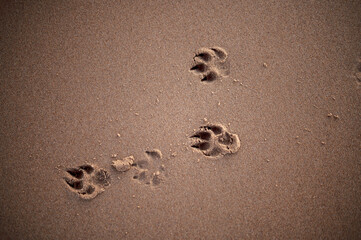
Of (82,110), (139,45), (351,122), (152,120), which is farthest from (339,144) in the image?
(82,110)

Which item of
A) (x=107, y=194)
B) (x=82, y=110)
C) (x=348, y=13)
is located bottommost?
(x=107, y=194)

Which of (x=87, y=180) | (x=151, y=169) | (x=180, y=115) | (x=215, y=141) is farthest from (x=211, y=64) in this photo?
(x=87, y=180)

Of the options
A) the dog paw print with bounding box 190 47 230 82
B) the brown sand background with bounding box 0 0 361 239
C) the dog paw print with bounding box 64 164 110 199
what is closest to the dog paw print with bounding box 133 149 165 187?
the brown sand background with bounding box 0 0 361 239

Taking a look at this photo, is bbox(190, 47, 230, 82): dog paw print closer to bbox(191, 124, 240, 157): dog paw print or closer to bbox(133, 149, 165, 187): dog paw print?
bbox(191, 124, 240, 157): dog paw print

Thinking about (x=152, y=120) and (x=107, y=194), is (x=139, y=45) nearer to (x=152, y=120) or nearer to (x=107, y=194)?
(x=152, y=120)

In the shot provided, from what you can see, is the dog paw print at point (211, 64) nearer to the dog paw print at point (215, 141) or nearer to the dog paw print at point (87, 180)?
the dog paw print at point (215, 141)

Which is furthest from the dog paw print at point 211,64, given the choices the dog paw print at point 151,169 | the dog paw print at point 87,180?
the dog paw print at point 87,180
